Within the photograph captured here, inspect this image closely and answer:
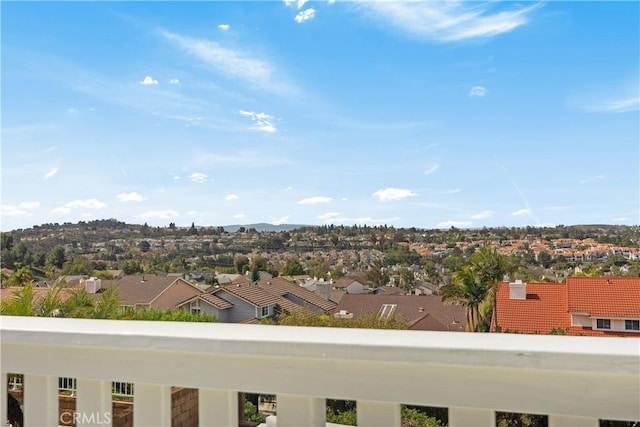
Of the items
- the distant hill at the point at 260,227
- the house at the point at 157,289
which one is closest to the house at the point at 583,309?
the house at the point at 157,289

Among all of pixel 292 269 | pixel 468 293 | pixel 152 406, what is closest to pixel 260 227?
pixel 292 269

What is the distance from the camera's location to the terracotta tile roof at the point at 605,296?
704 cm

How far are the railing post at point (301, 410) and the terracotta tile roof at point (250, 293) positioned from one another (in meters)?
6.91

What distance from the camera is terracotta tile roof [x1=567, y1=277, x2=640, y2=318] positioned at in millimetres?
Result: 7035

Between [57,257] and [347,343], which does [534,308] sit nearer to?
[57,257]

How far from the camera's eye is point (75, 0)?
4.54m

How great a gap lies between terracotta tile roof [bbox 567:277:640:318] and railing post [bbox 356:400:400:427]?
7.43 metres

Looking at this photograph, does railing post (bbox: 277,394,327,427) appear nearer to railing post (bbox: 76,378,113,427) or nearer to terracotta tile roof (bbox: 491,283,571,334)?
railing post (bbox: 76,378,113,427)

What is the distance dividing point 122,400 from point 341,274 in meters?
Answer: 9.24

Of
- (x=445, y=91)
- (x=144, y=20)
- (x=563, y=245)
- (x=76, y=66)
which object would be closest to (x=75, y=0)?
(x=144, y=20)

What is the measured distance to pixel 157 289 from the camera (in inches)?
263

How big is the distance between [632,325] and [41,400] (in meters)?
8.16

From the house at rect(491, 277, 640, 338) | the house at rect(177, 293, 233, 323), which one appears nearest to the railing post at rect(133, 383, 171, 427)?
the house at rect(177, 293, 233, 323)

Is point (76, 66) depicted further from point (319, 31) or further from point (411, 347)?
point (411, 347)
